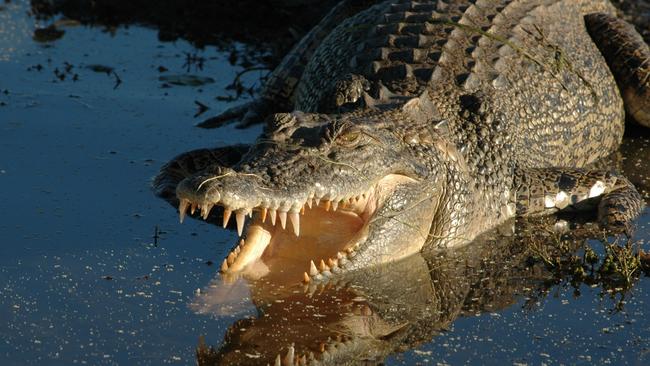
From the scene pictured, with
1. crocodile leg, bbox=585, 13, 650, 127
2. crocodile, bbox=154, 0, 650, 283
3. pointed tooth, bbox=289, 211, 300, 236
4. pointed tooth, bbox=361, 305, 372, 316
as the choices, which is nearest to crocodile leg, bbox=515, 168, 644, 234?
crocodile, bbox=154, 0, 650, 283

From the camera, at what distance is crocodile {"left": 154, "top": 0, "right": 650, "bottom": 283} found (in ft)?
16.9

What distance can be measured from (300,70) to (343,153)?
2.91 m

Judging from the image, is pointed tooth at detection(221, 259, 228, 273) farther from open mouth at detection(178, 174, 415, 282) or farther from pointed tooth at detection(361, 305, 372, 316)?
pointed tooth at detection(361, 305, 372, 316)

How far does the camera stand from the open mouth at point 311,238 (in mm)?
5188

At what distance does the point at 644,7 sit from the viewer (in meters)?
8.36

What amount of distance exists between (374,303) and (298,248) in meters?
0.52

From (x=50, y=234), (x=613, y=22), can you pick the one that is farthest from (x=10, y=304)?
(x=613, y=22)

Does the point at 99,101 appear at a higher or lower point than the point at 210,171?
lower

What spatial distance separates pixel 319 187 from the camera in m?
5.02

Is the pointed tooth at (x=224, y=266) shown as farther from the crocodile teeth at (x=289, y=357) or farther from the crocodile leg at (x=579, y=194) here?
the crocodile leg at (x=579, y=194)

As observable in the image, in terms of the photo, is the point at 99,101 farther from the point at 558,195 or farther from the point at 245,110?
the point at 558,195

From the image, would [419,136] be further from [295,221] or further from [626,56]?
[626,56]

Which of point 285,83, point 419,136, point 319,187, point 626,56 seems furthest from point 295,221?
point 626,56

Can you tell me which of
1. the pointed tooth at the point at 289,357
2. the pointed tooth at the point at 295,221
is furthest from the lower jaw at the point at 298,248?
the pointed tooth at the point at 289,357
